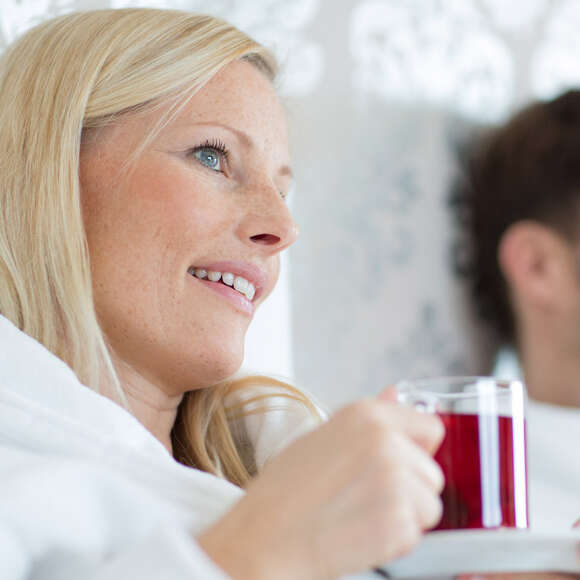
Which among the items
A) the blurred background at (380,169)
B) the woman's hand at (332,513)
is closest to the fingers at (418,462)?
the woman's hand at (332,513)

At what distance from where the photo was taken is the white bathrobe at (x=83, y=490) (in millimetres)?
704

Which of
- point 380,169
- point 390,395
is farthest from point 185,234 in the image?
point 380,169

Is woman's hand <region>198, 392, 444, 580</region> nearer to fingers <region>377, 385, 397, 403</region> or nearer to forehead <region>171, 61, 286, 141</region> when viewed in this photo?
fingers <region>377, 385, 397, 403</region>

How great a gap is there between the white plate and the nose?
0.46 m

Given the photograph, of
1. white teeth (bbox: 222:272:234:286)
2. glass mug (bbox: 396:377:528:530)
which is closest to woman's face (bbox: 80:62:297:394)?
white teeth (bbox: 222:272:234:286)

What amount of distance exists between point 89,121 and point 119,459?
467 millimetres

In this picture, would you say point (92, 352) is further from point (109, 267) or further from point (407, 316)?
point (407, 316)

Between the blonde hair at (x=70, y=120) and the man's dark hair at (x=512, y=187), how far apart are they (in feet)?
3.27

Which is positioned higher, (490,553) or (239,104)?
(239,104)

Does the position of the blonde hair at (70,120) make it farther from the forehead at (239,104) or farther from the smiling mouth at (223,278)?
Result: the smiling mouth at (223,278)

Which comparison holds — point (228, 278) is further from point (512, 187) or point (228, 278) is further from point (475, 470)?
point (512, 187)

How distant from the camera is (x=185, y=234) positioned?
1.04 metres

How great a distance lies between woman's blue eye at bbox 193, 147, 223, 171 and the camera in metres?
1.13

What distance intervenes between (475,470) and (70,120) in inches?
26.1
